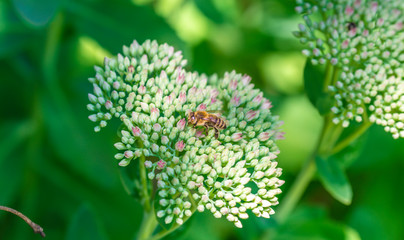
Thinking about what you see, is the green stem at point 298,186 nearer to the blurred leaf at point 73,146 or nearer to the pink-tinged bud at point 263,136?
the pink-tinged bud at point 263,136

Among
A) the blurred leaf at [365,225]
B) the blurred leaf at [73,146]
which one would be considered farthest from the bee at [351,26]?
the blurred leaf at [73,146]

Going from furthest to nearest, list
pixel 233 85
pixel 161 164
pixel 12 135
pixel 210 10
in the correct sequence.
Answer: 1. pixel 210 10
2. pixel 12 135
3. pixel 233 85
4. pixel 161 164

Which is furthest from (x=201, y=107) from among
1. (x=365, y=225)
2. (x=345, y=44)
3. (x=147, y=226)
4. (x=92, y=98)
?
(x=365, y=225)

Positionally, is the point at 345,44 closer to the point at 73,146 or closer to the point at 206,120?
the point at 206,120

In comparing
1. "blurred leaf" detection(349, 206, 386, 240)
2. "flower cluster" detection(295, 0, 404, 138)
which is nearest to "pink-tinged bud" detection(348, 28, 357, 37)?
"flower cluster" detection(295, 0, 404, 138)

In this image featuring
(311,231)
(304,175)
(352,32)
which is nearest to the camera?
(352,32)

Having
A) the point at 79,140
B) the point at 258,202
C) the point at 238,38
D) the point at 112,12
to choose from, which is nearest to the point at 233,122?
the point at 258,202
